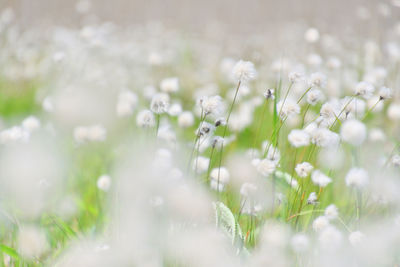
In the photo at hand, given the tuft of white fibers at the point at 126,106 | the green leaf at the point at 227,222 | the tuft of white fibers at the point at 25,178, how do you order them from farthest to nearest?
the tuft of white fibers at the point at 126,106 < the tuft of white fibers at the point at 25,178 < the green leaf at the point at 227,222

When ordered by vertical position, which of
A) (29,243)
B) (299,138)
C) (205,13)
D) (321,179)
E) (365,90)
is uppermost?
(205,13)

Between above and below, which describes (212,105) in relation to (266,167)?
above

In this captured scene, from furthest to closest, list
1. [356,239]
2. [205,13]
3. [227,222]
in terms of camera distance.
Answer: [205,13] < [227,222] < [356,239]

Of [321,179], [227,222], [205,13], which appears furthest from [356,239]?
[205,13]

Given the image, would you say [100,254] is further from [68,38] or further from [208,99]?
[68,38]

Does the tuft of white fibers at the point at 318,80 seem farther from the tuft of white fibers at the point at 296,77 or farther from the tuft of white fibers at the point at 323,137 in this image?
the tuft of white fibers at the point at 323,137

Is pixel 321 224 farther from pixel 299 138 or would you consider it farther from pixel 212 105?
pixel 212 105

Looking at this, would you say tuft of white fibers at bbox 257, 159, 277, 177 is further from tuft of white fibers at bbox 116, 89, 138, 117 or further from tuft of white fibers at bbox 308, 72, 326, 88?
tuft of white fibers at bbox 116, 89, 138, 117

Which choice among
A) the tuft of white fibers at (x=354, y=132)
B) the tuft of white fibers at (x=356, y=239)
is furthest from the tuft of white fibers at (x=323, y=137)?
the tuft of white fibers at (x=356, y=239)
